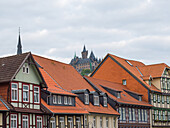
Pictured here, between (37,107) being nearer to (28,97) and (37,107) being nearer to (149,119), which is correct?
(28,97)

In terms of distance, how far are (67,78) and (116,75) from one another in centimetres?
2129

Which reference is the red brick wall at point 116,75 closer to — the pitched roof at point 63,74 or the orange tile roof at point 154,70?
the orange tile roof at point 154,70

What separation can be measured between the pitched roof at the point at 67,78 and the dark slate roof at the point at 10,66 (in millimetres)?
11714

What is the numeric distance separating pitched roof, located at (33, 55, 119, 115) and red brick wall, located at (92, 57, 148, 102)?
15.5 metres

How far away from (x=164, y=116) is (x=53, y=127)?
39.5m

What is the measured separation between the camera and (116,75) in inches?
2805

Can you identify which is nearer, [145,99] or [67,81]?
[67,81]

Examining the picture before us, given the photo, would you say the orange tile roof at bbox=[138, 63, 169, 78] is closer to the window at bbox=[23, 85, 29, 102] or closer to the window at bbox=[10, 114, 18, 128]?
the window at bbox=[23, 85, 29, 102]

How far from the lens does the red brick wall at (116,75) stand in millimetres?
69375

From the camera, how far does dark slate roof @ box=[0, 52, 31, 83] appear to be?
113 ft

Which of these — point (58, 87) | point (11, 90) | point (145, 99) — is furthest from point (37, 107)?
point (145, 99)

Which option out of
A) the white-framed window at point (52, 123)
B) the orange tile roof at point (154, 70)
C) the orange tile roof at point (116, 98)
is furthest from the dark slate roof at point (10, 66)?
the orange tile roof at point (154, 70)

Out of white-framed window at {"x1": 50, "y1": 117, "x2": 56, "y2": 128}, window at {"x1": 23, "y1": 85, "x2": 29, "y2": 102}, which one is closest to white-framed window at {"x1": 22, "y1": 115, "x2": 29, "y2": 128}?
window at {"x1": 23, "y1": 85, "x2": 29, "y2": 102}

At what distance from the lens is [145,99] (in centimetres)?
6831
